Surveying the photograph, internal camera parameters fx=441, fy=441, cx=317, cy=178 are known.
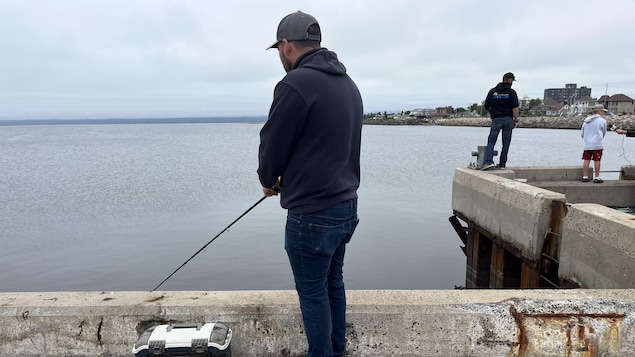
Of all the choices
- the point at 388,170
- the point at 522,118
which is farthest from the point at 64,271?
the point at 522,118

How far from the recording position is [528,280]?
6.36 meters

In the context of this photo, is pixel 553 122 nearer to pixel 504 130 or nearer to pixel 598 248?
pixel 504 130

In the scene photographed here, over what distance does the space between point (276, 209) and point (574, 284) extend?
13882mm

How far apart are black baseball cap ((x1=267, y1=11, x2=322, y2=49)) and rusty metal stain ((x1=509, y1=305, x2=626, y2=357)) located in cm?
224

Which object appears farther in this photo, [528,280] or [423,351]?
[528,280]

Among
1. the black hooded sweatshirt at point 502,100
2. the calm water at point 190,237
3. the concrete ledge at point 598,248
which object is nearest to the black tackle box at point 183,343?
the concrete ledge at point 598,248

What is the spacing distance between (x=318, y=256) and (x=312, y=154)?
22.2 inches

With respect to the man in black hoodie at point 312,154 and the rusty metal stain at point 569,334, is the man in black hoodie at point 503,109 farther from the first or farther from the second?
the man in black hoodie at point 312,154

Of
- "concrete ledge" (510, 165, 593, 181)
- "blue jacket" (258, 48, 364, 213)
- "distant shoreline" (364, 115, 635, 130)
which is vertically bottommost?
"concrete ledge" (510, 165, 593, 181)

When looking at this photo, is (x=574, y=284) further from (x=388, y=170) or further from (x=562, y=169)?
(x=388, y=170)

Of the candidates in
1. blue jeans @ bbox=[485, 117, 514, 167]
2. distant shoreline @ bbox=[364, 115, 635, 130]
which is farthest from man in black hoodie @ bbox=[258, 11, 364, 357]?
distant shoreline @ bbox=[364, 115, 635, 130]

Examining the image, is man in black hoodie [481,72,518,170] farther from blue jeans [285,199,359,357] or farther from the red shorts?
blue jeans [285,199,359,357]

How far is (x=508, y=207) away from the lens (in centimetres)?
667

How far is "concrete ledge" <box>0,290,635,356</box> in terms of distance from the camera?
9.51 feet
